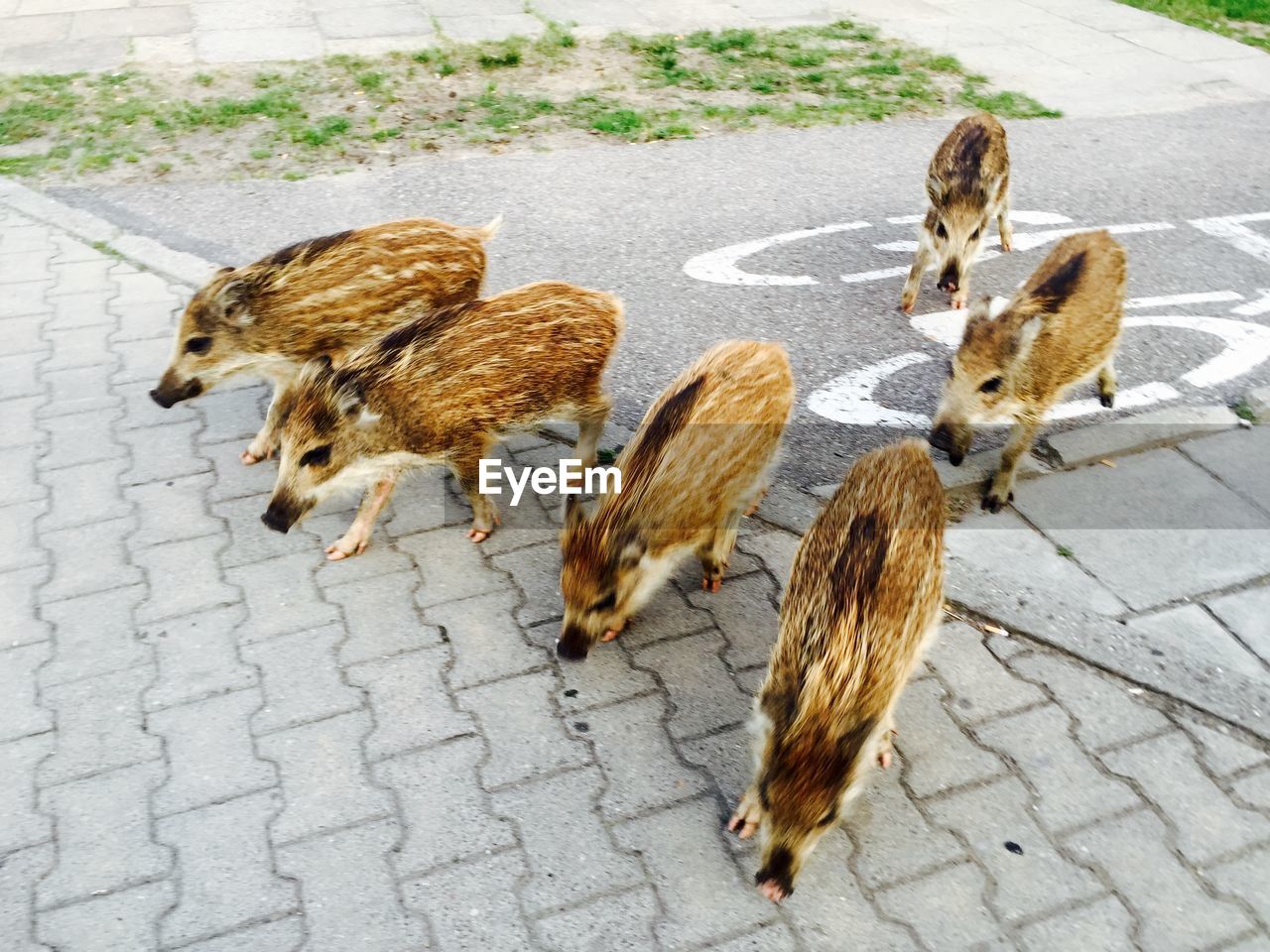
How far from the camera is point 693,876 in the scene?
128 inches

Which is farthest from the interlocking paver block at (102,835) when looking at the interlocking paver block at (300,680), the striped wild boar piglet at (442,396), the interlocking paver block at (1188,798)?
the interlocking paver block at (1188,798)

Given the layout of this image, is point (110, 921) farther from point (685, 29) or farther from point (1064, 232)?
point (685, 29)

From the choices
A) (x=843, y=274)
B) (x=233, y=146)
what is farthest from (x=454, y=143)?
(x=843, y=274)

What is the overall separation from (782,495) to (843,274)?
2.57m

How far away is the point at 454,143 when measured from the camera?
8.35 meters

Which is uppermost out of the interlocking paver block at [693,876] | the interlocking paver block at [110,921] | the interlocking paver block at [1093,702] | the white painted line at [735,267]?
the white painted line at [735,267]

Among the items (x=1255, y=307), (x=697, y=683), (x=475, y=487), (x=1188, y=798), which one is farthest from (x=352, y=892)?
(x=1255, y=307)

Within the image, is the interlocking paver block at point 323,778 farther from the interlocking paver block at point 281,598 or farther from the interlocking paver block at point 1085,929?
the interlocking paver block at point 1085,929

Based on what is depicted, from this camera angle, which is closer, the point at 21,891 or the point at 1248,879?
the point at 21,891

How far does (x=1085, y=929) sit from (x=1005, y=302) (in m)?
4.40

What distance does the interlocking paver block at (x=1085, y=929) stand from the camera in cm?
308

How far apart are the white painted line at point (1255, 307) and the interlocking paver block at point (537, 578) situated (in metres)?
4.76

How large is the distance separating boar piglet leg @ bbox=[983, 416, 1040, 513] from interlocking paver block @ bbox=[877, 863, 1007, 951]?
2.00 metres

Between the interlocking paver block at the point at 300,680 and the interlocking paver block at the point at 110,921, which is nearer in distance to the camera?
the interlocking paver block at the point at 110,921
